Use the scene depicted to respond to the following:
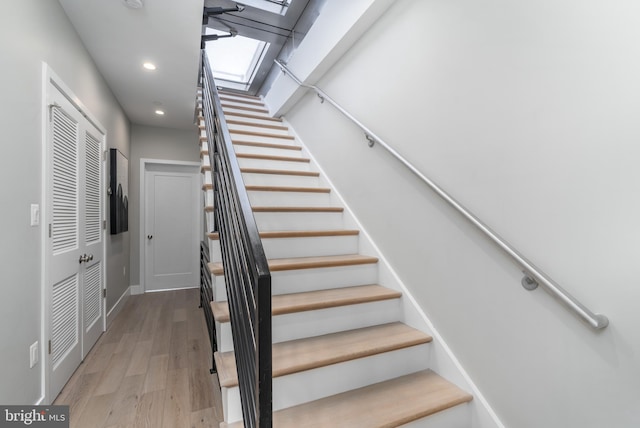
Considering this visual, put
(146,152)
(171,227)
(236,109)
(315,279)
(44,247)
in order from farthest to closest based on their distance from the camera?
1. (171,227)
2. (146,152)
3. (236,109)
4. (315,279)
5. (44,247)

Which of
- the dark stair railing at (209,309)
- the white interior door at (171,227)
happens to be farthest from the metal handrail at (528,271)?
the white interior door at (171,227)

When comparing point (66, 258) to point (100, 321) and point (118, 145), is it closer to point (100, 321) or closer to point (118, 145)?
point (100, 321)

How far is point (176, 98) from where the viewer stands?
3.57 meters

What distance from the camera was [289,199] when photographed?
2.55 metres

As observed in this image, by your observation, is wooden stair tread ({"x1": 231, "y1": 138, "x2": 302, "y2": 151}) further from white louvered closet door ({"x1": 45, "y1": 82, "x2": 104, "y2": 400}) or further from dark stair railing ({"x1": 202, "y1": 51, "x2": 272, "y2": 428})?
dark stair railing ({"x1": 202, "y1": 51, "x2": 272, "y2": 428})

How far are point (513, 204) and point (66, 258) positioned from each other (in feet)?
9.39

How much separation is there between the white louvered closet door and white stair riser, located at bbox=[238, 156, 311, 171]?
129 cm

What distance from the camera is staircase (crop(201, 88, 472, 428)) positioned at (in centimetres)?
131

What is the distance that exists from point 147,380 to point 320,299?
147 cm

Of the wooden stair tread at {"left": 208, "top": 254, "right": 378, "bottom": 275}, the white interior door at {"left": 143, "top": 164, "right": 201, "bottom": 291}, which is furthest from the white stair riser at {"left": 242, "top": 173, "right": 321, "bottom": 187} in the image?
the white interior door at {"left": 143, "top": 164, "right": 201, "bottom": 291}

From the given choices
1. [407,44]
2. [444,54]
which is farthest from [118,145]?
[444,54]

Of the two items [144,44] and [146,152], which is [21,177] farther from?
[146,152]

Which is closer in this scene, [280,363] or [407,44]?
[280,363]

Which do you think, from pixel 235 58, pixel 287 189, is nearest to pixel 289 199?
pixel 287 189
